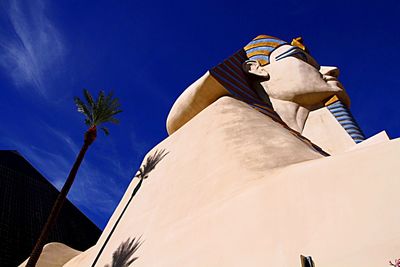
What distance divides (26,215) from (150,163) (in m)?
11.0

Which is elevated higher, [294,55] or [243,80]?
[294,55]

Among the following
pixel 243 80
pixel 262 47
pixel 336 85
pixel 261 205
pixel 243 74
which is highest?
pixel 262 47

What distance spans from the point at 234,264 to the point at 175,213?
1.81 meters

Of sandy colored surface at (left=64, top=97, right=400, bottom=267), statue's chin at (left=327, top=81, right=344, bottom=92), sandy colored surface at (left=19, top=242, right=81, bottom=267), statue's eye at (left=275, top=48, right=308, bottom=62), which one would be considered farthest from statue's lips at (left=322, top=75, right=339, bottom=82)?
sandy colored surface at (left=19, top=242, right=81, bottom=267)

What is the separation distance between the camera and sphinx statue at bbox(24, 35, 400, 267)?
2.33m

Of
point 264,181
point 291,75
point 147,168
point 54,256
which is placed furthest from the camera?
point 291,75

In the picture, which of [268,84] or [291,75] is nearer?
[291,75]

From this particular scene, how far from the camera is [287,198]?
9.46 feet

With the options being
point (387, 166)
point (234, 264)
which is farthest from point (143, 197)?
point (387, 166)

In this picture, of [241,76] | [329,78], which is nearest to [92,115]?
[241,76]

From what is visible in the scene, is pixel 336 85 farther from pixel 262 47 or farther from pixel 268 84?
pixel 262 47

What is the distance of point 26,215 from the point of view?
47.8 feet

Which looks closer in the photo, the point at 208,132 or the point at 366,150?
the point at 366,150

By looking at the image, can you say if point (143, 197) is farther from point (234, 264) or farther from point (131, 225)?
point (234, 264)
